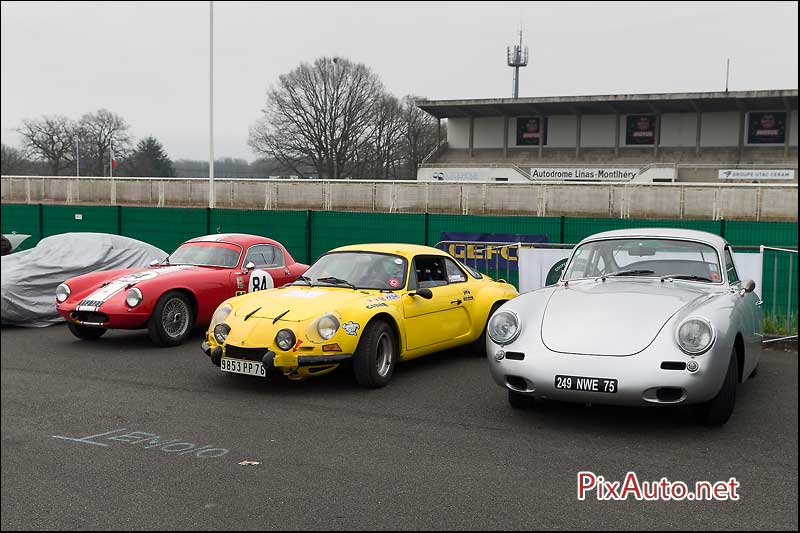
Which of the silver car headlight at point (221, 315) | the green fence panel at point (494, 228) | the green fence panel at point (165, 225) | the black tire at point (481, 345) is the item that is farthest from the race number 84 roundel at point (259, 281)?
the green fence panel at point (165, 225)

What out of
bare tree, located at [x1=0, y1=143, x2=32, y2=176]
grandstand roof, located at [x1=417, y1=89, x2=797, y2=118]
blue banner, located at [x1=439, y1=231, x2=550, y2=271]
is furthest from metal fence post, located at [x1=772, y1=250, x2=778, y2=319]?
grandstand roof, located at [x1=417, y1=89, x2=797, y2=118]

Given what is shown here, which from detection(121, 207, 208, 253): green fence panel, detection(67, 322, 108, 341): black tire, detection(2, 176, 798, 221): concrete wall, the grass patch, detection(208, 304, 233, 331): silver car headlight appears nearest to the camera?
detection(208, 304, 233, 331): silver car headlight

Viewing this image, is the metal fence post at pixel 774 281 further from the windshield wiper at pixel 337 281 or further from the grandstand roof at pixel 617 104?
the grandstand roof at pixel 617 104

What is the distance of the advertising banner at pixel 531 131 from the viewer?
5294cm

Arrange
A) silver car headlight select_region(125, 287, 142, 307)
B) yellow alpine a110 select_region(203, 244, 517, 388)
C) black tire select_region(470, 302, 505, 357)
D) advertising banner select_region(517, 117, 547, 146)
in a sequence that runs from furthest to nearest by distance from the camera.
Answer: advertising banner select_region(517, 117, 547, 146), black tire select_region(470, 302, 505, 357), silver car headlight select_region(125, 287, 142, 307), yellow alpine a110 select_region(203, 244, 517, 388)

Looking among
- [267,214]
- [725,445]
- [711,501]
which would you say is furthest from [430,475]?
[267,214]

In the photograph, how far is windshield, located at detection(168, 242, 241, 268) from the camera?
9.53m

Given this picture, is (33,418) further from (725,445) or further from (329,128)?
(329,128)

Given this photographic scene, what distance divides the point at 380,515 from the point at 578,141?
5099cm

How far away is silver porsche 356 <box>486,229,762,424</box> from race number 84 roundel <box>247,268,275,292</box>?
4.51m

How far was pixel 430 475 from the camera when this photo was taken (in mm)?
4129

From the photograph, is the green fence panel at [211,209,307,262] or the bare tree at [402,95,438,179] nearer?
the green fence panel at [211,209,307,262]

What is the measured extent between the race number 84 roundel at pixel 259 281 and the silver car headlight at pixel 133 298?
161cm

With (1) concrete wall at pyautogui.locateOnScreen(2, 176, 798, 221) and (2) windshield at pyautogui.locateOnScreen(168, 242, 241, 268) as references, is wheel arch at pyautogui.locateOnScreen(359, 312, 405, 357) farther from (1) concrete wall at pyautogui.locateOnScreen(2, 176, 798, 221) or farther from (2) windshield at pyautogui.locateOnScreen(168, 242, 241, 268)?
(1) concrete wall at pyautogui.locateOnScreen(2, 176, 798, 221)
